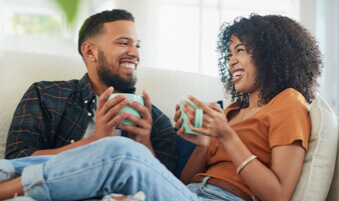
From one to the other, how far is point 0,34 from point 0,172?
2.25 metres

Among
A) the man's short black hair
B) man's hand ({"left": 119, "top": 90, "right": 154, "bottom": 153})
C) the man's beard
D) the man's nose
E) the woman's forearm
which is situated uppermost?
the man's short black hair

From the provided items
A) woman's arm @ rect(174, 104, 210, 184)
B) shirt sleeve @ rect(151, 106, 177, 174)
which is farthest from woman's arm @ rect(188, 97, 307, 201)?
shirt sleeve @ rect(151, 106, 177, 174)

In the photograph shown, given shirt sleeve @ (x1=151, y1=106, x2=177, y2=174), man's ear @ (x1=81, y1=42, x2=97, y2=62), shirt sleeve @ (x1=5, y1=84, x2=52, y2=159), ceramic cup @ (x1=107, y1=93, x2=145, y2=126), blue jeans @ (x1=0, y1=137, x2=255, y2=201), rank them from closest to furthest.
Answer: blue jeans @ (x1=0, y1=137, x2=255, y2=201) → ceramic cup @ (x1=107, y1=93, x2=145, y2=126) → shirt sleeve @ (x1=5, y1=84, x2=52, y2=159) → shirt sleeve @ (x1=151, y1=106, x2=177, y2=174) → man's ear @ (x1=81, y1=42, x2=97, y2=62)

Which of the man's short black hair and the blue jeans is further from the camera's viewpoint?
the man's short black hair

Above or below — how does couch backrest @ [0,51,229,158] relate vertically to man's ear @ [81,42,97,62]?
below

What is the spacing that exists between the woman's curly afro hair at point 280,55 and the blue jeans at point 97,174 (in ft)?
1.97

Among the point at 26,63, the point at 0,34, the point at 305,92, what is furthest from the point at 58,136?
the point at 0,34

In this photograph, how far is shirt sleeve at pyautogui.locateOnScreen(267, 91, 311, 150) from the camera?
1111mm

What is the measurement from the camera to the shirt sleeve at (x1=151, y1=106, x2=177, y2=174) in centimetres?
151

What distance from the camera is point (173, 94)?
1.73 m

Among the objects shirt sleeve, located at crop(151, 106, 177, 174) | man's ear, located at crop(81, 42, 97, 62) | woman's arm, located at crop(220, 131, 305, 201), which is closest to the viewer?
woman's arm, located at crop(220, 131, 305, 201)

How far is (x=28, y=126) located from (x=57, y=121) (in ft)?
0.35

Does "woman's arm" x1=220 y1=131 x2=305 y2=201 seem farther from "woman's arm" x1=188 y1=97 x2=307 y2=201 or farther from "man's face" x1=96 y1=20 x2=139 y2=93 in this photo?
"man's face" x1=96 y1=20 x2=139 y2=93

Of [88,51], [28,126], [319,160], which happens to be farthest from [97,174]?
[88,51]
